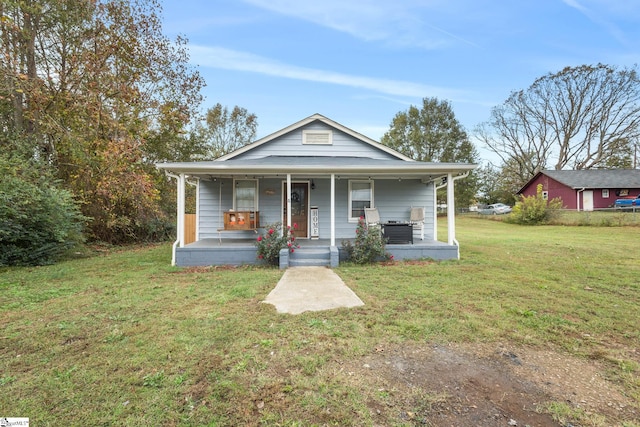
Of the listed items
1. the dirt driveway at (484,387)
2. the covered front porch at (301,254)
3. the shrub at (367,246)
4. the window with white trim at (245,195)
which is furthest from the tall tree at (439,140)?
the dirt driveway at (484,387)

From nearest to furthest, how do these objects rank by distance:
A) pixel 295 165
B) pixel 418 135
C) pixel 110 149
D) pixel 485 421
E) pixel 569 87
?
pixel 485 421 < pixel 295 165 < pixel 110 149 < pixel 569 87 < pixel 418 135

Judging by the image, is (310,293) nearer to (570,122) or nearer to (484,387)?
(484,387)

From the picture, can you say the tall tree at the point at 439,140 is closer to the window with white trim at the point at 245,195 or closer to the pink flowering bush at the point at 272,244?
the window with white trim at the point at 245,195

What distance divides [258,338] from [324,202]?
21.0 ft

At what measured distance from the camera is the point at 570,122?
3036 centimetres

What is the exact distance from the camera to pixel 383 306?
3975 mm

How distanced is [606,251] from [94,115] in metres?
15.5

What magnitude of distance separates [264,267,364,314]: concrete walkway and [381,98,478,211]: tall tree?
28.5 meters

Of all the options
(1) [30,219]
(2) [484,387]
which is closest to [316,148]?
(1) [30,219]

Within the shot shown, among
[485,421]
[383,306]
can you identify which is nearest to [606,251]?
[383,306]

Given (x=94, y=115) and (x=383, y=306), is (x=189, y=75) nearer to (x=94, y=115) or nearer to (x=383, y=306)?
(x=94, y=115)

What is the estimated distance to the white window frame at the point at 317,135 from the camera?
32.6 ft

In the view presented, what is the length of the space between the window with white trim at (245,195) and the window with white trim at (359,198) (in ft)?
9.58

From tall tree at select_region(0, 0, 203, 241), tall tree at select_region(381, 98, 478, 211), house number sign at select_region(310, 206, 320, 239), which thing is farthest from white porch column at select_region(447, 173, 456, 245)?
tall tree at select_region(381, 98, 478, 211)
